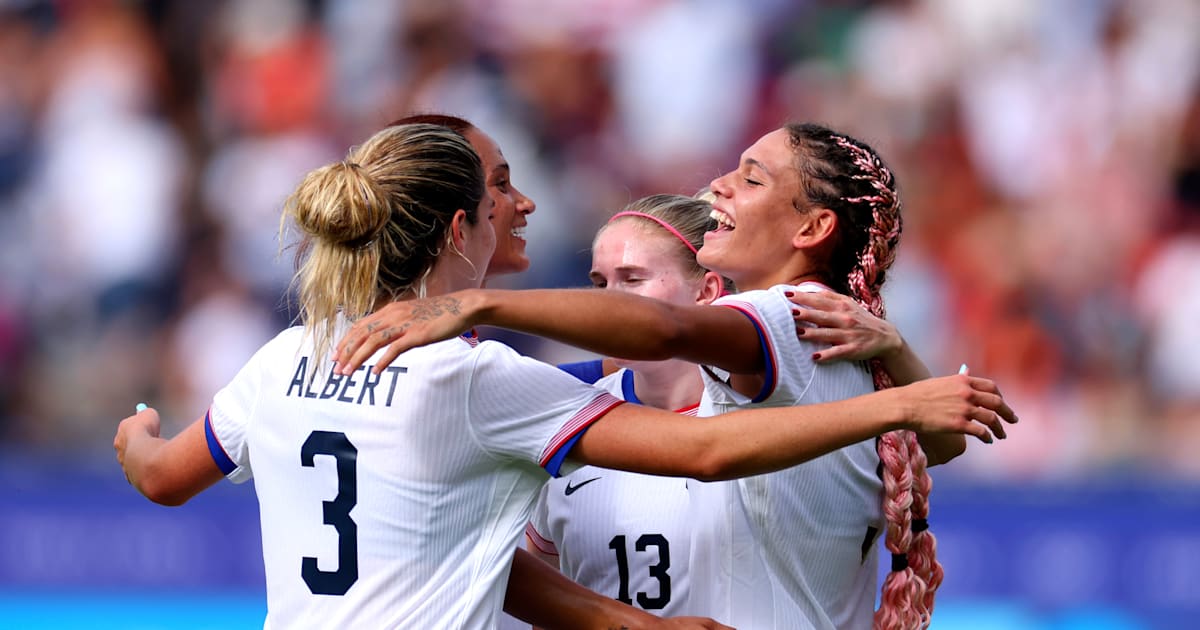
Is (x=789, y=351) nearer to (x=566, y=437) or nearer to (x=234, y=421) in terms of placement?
(x=566, y=437)

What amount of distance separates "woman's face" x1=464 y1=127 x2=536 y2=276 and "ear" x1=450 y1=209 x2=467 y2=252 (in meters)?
0.81

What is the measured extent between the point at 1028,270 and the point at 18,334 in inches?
216

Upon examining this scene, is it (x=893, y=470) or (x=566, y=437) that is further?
(x=893, y=470)

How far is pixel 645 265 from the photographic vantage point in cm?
362

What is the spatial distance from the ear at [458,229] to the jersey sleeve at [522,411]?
0.30 m

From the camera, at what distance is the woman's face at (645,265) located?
142 inches

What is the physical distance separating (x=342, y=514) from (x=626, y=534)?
0.87 m

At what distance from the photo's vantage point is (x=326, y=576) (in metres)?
2.53

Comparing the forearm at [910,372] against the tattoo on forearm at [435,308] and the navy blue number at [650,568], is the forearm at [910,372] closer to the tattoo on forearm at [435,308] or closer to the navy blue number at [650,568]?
the navy blue number at [650,568]

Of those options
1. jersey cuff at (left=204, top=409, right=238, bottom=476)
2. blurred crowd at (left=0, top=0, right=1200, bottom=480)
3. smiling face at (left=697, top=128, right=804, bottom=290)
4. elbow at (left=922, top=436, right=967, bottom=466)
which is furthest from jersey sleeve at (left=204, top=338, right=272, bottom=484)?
blurred crowd at (left=0, top=0, right=1200, bottom=480)

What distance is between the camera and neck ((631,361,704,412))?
355cm

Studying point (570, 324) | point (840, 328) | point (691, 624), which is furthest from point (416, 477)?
point (840, 328)

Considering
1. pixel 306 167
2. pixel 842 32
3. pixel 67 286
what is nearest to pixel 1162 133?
pixel 842 32

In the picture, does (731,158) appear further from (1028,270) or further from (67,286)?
(67,286)
